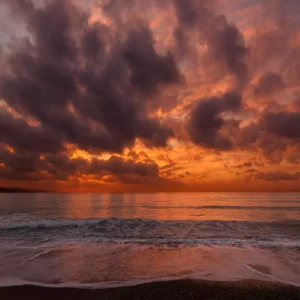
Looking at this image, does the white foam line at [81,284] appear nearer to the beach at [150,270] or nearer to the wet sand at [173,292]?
the beach at [150,270]

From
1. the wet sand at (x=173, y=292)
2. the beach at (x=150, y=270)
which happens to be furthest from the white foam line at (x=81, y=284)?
the wet sand at (x=173, y=292)

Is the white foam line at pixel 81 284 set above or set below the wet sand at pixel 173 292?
above

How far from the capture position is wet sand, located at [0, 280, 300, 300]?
23.4 ft

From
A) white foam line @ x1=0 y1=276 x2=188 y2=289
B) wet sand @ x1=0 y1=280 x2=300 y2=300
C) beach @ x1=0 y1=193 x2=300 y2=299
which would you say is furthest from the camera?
white foam line @ x1=0 y1=276 x2=188 y2=289

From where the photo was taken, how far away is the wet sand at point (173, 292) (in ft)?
23.4

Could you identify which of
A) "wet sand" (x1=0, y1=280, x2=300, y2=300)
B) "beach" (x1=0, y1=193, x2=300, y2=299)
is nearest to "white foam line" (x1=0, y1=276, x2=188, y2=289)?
"beach" (x1=0, y1=193, x2=300, y2=299)

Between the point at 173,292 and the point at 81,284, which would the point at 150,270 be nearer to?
the point at 173,292

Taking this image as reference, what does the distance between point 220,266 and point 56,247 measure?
10.3 meters

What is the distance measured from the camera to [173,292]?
7.44 metres

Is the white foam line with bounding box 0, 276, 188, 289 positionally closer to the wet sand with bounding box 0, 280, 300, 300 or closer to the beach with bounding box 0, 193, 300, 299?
the beach with bounding box 0, 193, 300, 299

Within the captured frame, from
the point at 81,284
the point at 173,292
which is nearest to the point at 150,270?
the point at 173,292

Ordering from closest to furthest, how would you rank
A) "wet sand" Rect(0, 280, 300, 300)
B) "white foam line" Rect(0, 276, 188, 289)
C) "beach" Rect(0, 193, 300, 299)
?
"wet sand" Rect(0, 280, 300, 300)
"beach" Rect(0, 193, 300, 299)
"white foam line" Rect(0, 276, 188, 289)

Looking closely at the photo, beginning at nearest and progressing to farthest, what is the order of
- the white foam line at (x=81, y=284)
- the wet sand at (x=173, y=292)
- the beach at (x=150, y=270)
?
the wet sand at (x=173, y=292) → the beach at (x=150, y=270) → the white foam line at (x=81, y=284)

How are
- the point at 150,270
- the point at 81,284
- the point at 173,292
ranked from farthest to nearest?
the point at 150,270 < the point at 81,284 < the point at 173,292
